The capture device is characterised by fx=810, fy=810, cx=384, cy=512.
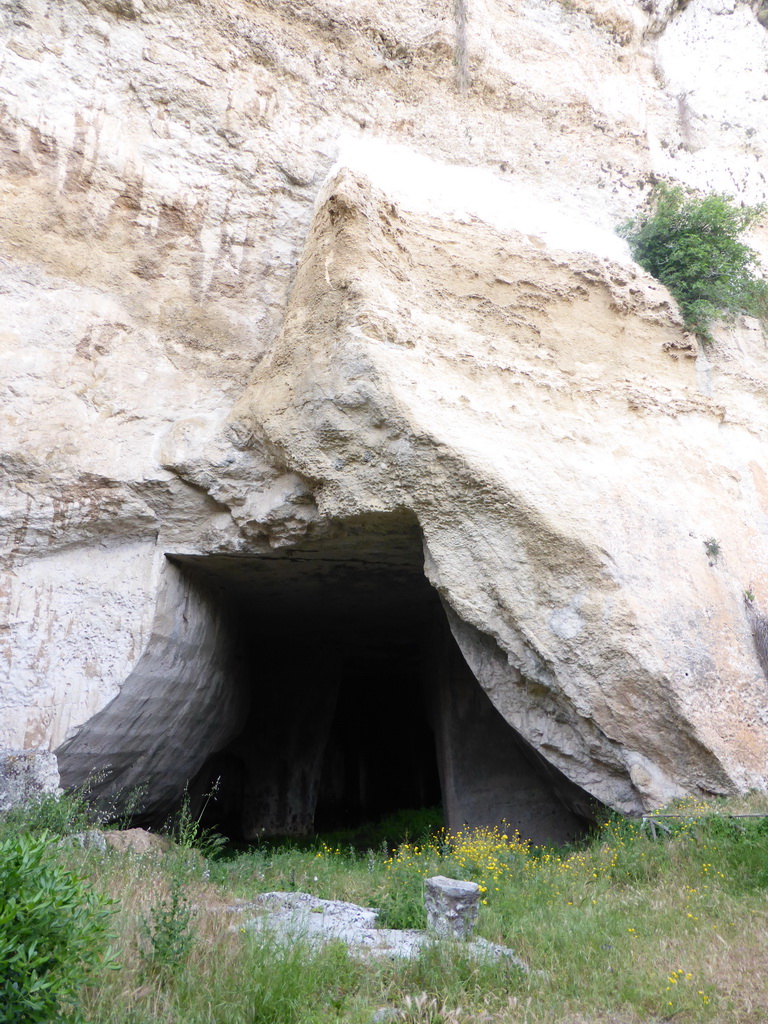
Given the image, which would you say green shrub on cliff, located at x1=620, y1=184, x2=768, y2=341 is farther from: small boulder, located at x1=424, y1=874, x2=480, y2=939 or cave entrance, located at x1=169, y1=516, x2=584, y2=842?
small boulder, located at x1=424, y1=874, x2=480, y2=939

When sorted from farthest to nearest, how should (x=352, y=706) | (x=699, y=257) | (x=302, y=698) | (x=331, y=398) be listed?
(x=352, y=706), (x=302, y=698), (x=699, y=257), (x=331, y=398)

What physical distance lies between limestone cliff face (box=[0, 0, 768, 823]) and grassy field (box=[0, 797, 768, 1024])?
0.88 meters

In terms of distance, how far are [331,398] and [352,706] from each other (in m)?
8.68

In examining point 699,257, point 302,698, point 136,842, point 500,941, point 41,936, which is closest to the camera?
point 41,936

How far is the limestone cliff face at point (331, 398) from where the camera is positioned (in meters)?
5.68

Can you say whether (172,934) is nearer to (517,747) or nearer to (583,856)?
(583,856)

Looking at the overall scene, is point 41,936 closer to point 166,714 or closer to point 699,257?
point 166,714

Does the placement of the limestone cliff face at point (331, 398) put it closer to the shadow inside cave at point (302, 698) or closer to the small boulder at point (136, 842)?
the shadow inside cave at point (302, 698)

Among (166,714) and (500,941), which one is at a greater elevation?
(166,714)

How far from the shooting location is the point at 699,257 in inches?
311

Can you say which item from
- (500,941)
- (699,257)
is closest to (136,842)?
(500,941)

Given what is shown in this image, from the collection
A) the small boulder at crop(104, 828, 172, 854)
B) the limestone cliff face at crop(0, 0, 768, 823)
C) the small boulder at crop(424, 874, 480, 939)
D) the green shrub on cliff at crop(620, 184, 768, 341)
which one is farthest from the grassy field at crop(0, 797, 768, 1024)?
the green shrub on cliff at crop(620, 184, 768, 341)

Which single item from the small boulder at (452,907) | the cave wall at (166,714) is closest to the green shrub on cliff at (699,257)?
the cave wall at (166,714)

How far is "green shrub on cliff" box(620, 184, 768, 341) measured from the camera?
25.4 feet
